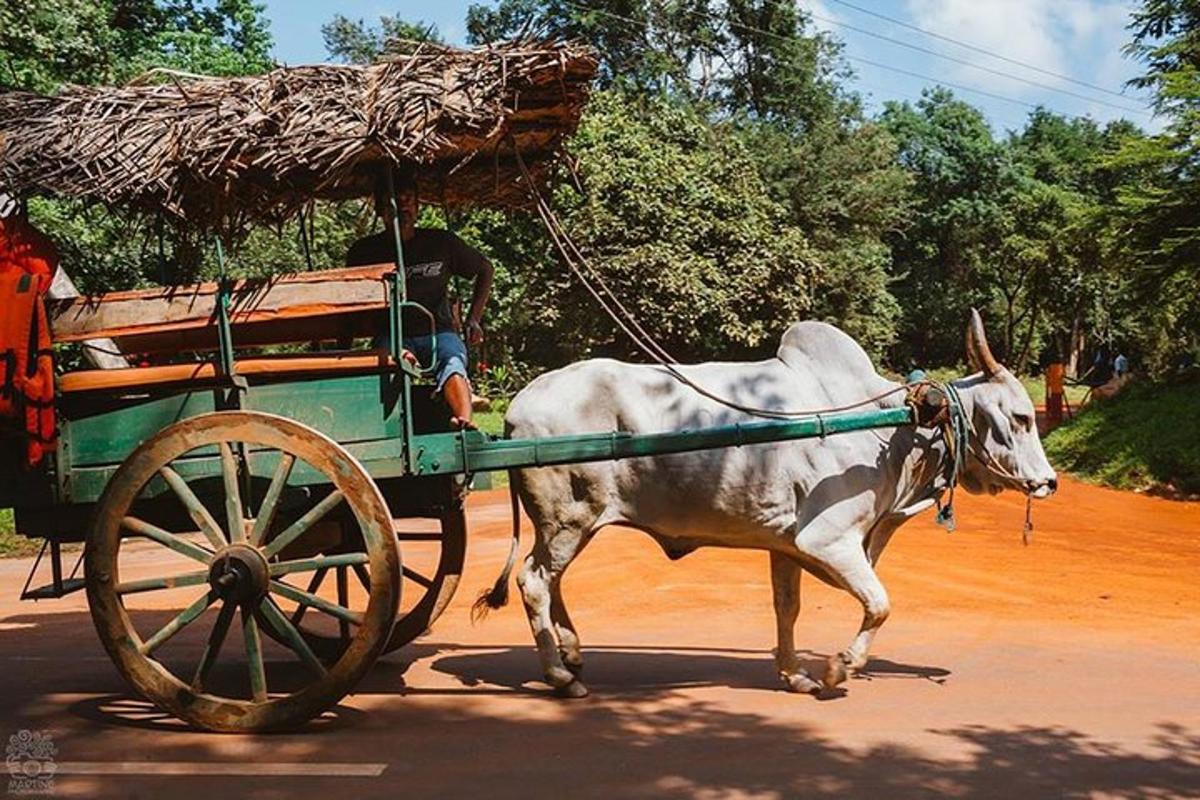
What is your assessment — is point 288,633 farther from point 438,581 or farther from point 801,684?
point 801,684

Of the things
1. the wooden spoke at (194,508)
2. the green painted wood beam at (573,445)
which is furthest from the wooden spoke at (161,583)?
the green painted wood beam at (573,445)

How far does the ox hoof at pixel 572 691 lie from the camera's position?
6.42m

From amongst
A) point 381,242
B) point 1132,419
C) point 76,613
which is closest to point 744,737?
point 381,242

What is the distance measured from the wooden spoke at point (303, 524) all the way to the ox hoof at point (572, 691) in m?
1.67

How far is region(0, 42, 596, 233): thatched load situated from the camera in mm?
5629

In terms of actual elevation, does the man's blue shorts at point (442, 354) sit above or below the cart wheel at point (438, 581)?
above

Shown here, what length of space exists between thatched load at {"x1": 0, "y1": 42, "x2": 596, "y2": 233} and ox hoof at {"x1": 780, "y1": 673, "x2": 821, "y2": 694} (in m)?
Answer: 3.27

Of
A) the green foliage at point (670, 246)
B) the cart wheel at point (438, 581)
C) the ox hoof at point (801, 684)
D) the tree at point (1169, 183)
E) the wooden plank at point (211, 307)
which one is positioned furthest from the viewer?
the green foliage at point (670, 246)

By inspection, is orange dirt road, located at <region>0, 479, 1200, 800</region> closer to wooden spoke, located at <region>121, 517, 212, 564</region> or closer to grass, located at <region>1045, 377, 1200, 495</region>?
wooden spoke, located at <region>121, 517, 212, 564</region>

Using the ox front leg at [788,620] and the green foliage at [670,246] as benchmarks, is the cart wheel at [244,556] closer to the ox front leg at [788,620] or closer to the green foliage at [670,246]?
the ox front leg at [788,620]

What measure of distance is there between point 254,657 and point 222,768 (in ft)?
1.86

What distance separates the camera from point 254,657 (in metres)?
5.56

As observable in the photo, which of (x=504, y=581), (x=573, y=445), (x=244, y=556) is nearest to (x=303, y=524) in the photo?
(x=244, y=556)

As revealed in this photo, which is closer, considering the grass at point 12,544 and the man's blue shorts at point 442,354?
the man's blue shorts at point 442,354
